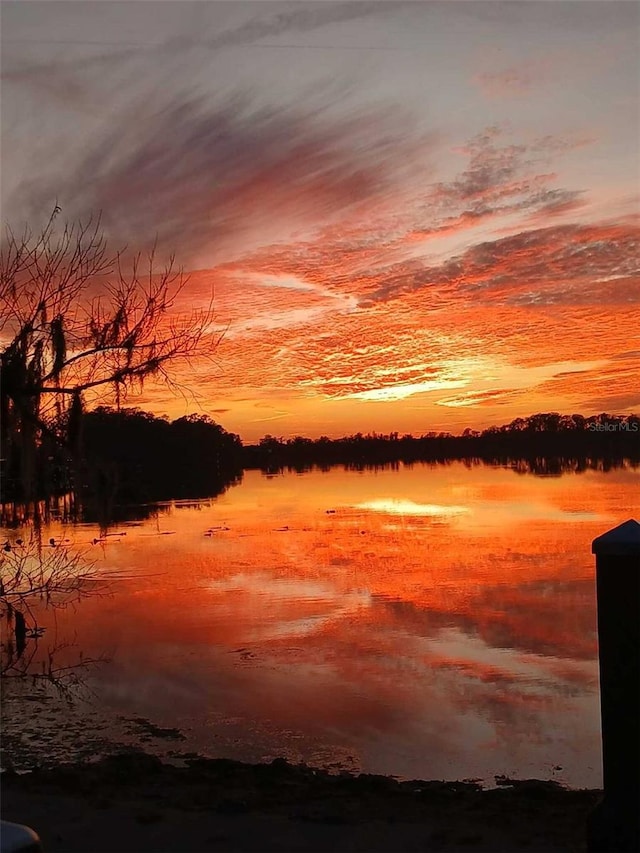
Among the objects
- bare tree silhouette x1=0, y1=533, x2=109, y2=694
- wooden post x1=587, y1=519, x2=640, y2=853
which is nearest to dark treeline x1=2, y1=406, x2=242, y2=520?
bare tree silhouette x1=0, y1=533, x2=109, y2=694

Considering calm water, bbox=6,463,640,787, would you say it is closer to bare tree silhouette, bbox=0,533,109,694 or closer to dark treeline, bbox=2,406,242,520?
bare tree silhouette, bbox=0,533,109,694

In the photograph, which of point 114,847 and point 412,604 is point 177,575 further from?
point 114,847

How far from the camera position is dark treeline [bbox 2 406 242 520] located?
771cm

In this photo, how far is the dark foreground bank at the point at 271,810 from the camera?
15.7 ft

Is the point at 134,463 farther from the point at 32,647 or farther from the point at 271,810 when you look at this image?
the point at 271,810

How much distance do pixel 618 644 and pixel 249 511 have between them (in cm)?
3960

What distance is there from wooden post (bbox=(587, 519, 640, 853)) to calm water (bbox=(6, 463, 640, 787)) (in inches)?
161

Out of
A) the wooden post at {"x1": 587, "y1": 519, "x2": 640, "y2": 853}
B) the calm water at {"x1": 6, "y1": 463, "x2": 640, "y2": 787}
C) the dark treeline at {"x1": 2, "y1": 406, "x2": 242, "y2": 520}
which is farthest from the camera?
the calm water at {"x1": 6, "y1": 463, "x2": 640, "y2": 787}

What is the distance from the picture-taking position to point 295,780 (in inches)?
281

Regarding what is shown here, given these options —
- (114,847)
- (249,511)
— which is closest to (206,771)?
(114,847)

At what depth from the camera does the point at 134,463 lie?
34.0 metres

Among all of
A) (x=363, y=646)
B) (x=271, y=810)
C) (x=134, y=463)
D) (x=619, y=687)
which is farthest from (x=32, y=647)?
(x=134, y=463)

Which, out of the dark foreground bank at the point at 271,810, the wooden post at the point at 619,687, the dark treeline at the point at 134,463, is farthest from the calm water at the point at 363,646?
the wooden post at the point at 619,687

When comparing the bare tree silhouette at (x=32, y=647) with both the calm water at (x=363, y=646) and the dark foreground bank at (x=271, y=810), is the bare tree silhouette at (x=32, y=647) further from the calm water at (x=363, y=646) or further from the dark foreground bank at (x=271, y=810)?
the dark foreground bank at (x=271, y=810)
